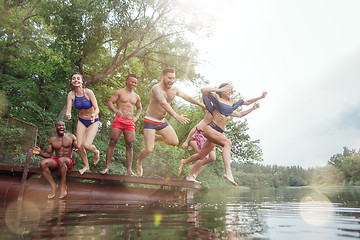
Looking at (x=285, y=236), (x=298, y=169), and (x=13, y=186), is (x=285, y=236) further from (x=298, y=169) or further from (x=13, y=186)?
(x=298, y=169)

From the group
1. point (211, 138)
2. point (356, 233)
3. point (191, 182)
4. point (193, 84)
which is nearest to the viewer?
point (356, 233)

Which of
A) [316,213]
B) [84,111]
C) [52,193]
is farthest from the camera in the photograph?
[84,111]

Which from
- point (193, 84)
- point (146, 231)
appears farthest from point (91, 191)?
point (193, 84)

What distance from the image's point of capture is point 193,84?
16438 millimetres

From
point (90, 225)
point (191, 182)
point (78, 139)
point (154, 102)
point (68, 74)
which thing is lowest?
point (90, 225)

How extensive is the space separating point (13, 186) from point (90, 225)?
397 cm

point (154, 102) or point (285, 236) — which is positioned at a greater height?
point (154, 102)

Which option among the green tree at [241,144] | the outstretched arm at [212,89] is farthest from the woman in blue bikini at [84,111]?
the green tree at [241,144]

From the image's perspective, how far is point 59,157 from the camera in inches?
240

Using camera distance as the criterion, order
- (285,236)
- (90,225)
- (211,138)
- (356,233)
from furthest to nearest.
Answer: (211,138) → (90,225) → (356,233) → (285,236)

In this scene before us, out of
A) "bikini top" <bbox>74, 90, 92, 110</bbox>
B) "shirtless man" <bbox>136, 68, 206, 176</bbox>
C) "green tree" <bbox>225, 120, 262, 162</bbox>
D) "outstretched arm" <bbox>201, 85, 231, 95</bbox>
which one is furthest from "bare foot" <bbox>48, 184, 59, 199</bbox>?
"green tree" <bbox>225, 120, 262, 162</bbox>

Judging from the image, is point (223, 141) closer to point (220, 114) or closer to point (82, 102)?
point (220, 114)

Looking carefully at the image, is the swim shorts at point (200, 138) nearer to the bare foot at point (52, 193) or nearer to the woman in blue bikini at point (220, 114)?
the woman in blue bikini at point (220, 114)

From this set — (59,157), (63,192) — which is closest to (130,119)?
(59,157)
